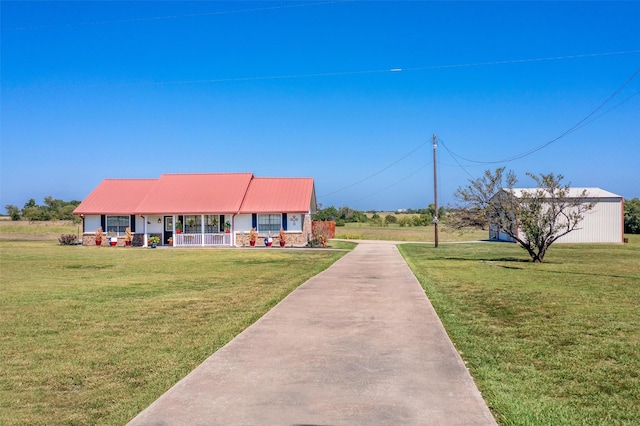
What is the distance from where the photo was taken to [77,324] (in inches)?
361

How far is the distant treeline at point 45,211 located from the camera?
82.2 metres

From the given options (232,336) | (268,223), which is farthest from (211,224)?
(232,336)

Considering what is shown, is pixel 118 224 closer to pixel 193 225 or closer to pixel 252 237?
pixel 193 225

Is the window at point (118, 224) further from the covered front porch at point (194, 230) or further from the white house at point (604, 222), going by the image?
the white house at point (604, 222)

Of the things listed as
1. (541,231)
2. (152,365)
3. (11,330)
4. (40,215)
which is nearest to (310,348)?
(152,365)

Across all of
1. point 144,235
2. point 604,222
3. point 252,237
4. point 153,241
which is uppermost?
point 604,222

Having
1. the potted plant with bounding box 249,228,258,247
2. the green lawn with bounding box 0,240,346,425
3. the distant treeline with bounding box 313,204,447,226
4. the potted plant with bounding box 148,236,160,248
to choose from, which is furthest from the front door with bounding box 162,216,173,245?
the distant treeline with bounding box 313,204,447,226

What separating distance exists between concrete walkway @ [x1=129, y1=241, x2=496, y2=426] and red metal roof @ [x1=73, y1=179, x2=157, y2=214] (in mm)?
31343

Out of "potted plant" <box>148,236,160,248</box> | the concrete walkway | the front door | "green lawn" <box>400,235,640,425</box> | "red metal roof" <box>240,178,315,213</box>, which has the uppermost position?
"red metal roof" <box>240,178,315,213</box>

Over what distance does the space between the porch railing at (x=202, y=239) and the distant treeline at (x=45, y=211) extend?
4645 cm

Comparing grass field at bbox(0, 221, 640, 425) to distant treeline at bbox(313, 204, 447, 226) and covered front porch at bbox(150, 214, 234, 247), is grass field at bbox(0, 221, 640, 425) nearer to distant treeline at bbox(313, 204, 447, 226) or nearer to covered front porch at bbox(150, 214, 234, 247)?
covered front porch at bbox(150, 214, 234, 247)

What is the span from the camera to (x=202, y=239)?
124 ft

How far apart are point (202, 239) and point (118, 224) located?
19.9 feet

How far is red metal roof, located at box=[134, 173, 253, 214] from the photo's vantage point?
123 feet
